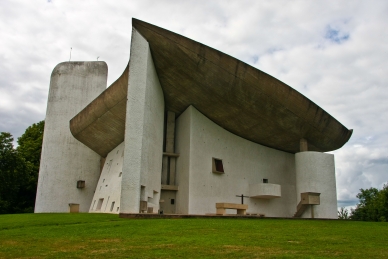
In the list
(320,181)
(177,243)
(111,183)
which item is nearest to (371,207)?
(320,181)

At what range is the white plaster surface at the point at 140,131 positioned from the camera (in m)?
16.0

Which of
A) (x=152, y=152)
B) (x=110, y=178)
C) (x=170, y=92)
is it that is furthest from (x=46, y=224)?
(x=110, y=178)

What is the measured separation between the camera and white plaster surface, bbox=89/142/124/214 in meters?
22.5

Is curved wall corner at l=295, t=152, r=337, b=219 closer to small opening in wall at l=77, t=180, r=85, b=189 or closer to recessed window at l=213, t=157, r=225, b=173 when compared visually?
recessed window at l=213, t=157, r=225, b=173

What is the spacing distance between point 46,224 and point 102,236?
150 inches

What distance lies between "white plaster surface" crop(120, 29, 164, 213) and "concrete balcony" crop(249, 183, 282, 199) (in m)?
7.03

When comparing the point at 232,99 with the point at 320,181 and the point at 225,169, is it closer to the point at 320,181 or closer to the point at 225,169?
the point at 225,169

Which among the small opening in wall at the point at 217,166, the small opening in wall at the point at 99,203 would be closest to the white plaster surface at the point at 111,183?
the small opening in wall at the point at 99,203

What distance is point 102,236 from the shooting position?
932 cm

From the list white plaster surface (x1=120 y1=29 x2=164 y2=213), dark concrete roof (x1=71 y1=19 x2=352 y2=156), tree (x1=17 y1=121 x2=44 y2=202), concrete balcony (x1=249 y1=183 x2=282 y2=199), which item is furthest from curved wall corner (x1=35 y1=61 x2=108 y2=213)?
concrete balcony (x1=249 y1=183 x2=282 y2=199)

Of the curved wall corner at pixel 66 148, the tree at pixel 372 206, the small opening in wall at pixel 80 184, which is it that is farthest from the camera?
the tree at pixel 372 206

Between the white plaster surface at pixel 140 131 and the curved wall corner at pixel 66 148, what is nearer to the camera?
the white plaster surface at pixel 140 131

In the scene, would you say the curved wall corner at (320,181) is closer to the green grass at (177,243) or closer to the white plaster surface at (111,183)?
the white plaster surface at (111,183)

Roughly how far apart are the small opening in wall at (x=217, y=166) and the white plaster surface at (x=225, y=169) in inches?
10.7
